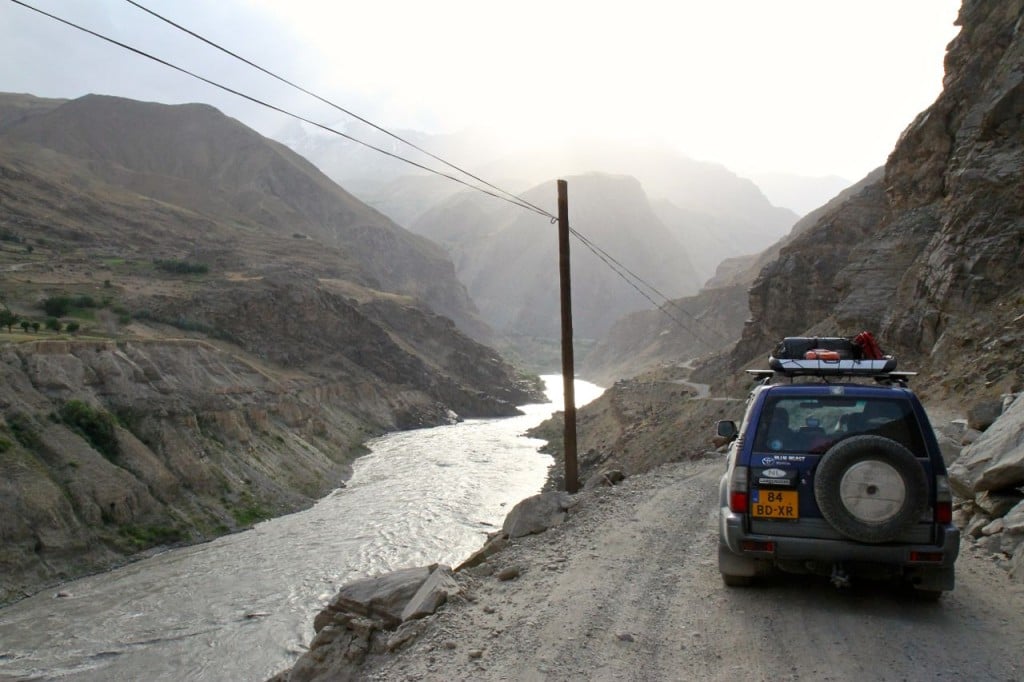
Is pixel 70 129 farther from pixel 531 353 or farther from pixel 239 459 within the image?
pixel 239 459

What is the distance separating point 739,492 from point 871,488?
3.74 ft

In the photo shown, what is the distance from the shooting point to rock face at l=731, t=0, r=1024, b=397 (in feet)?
63.7

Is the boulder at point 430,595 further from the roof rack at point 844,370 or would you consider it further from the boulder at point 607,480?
the boulder at point 607,480

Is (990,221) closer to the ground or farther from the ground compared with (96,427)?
farther from the ground

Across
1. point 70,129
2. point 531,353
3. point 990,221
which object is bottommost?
→ point 531,353

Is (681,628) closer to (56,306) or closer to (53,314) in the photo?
(53,314)

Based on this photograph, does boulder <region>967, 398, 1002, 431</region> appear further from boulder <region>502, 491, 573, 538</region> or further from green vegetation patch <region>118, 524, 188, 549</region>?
green vegetation patch <region>118, 524, 188, 549</region>

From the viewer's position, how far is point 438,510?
1150 inches

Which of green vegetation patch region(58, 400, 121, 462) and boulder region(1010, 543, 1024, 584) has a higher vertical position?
boulder region(1010, 543, 1024, 584)

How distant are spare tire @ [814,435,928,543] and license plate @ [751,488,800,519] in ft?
0.94

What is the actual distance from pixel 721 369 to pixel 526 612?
48271 mm

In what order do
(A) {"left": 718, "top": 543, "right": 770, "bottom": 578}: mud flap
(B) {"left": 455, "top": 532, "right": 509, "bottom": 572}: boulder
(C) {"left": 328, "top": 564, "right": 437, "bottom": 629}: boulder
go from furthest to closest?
(B) {"left": 455, "top": 532, "right": 509, "bottom": 572}: boulder
(C) {"left": 328, "top": 564, "right": 437, "bottom": 629}: boulder
(A) {"left": 718, "top": 543, "right": 770, "bottom": 578}: mud flap

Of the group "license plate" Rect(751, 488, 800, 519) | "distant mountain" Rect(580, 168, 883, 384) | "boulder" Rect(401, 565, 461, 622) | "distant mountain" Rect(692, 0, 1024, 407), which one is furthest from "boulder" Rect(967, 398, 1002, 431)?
"distant mountain" Rect(580, 168, 883, 384)

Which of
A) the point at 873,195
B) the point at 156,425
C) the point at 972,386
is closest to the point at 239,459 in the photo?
the point at 156,425
